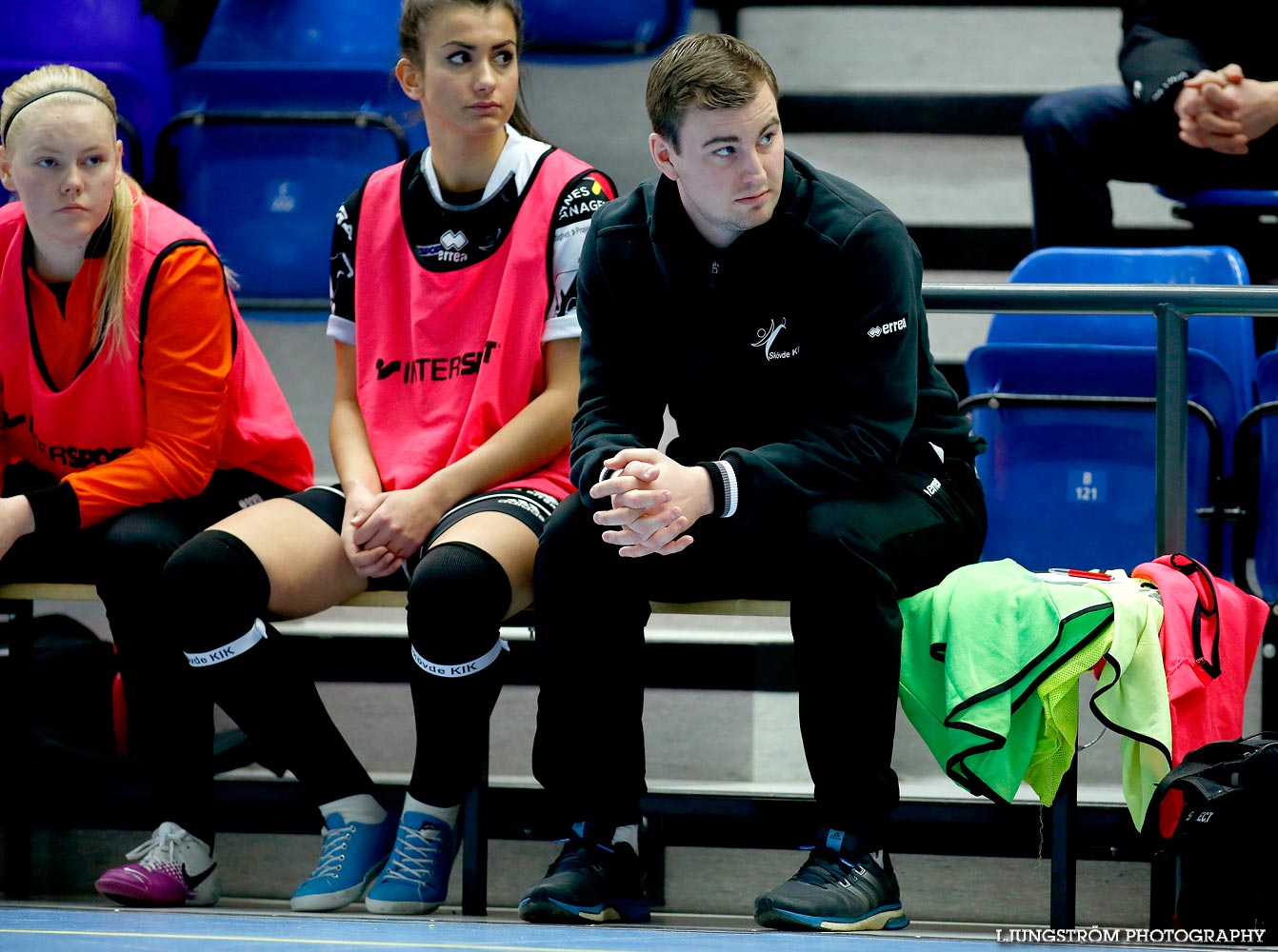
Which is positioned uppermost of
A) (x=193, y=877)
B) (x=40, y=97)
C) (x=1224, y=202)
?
(x=40, y=97)

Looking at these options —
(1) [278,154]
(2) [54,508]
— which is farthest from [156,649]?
(1) [278,154]

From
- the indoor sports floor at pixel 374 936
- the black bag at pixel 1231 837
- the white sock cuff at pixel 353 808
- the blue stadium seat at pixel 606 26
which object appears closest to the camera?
the indoor sports floor at pixel 374 936

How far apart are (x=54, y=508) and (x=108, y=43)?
153 cm

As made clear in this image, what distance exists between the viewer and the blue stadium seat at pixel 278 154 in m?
3.09

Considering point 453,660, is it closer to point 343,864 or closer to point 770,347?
point 343,864

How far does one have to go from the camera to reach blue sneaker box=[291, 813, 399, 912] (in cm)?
207

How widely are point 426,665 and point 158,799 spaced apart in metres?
0.47

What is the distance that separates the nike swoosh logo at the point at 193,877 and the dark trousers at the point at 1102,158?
1879 millimetres

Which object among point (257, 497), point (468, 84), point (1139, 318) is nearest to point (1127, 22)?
point (1139, 318)

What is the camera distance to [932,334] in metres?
A: 3.28

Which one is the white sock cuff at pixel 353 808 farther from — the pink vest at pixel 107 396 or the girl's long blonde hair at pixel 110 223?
the girl's long blonde hair at pixel 110 223

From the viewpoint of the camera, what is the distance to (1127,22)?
3061mm

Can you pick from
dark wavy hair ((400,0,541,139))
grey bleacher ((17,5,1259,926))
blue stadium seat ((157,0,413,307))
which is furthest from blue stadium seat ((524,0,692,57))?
dark wavy hair ((400,0,541,139))

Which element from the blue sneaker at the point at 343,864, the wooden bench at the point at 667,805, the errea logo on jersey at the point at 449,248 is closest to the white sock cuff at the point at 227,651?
the wooden bench at the point at 667,805
